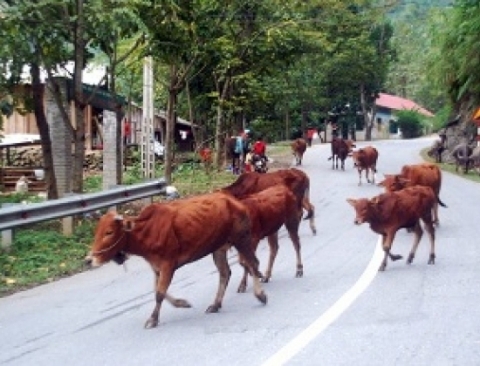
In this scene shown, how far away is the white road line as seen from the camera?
7.36 m

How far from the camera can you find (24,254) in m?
13.1

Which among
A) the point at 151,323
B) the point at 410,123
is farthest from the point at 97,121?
the point at 410,123

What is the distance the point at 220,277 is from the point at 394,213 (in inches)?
137

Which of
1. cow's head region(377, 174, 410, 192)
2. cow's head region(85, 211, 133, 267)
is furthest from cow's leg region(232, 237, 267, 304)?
cow's head region(377, 174, 410, 192)

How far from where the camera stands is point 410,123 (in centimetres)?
9206

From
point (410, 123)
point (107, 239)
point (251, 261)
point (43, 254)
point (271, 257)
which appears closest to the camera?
point (107, 239)

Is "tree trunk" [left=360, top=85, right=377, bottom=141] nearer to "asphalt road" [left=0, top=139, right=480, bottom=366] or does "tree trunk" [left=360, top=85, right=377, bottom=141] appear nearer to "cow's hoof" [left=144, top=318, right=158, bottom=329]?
"asphalt road" [left=0, top=139, right=480, bottom=366]

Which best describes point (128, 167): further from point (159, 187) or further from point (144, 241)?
point (144, 241)

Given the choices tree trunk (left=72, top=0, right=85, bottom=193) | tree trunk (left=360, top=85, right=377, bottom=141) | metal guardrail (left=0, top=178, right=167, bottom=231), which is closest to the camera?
metal guardrail (left=0, top=178, right=167, bottom=231)

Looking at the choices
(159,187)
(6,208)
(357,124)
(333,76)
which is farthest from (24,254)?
(357,124)

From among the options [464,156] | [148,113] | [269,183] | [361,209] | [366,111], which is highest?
[366,111]

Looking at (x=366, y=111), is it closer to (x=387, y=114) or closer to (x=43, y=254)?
(x=387, y=114)

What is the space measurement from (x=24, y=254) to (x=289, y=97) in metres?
50.9

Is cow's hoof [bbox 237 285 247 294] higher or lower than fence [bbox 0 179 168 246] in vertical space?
lower
